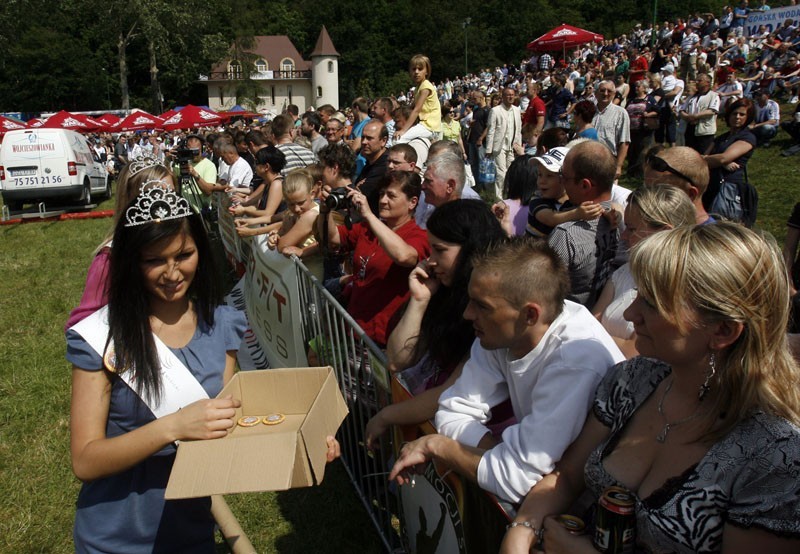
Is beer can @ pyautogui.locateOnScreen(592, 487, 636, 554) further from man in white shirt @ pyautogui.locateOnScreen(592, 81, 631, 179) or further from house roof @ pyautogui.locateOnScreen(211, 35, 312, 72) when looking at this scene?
house roof @ pyautogui.locateOnScreen(211, 35, 312, 72)

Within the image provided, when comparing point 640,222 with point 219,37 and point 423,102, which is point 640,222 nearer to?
point 423,102

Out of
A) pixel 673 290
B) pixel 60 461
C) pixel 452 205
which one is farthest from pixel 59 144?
pixel 673 290

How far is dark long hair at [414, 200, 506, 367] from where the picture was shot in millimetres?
2725

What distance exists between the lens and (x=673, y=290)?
5.23 ft

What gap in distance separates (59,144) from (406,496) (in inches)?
653

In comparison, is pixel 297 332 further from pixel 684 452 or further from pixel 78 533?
pixel 684 452

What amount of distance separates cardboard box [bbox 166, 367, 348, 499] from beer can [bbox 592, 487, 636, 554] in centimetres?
83

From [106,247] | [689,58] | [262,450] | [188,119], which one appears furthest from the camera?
[188,119]

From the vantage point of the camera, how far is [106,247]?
10.8ft

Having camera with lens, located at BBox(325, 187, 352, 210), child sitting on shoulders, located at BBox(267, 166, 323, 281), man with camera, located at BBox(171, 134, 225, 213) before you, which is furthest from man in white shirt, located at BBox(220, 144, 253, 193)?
camera with lens, located at BBox(325, 187, 352, 210)

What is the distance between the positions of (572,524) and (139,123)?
33257 mm

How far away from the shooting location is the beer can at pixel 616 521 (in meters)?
1.50

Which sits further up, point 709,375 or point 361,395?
point 709,375

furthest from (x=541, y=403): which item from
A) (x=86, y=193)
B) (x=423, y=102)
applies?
(x=86, y=193)
